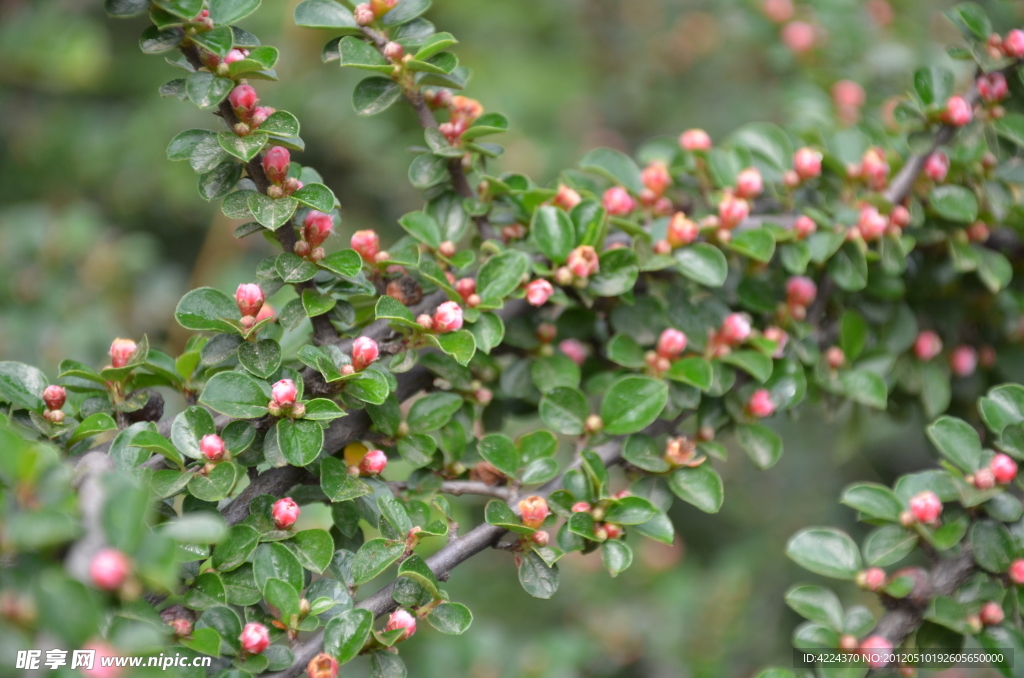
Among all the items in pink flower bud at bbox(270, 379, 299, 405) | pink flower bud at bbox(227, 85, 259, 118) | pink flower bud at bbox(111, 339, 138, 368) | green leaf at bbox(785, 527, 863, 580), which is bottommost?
green leaf at bbox(785, 527, 863, 580)

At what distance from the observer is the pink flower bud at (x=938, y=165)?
3.48ft

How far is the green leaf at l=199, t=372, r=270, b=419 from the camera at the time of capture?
73cm

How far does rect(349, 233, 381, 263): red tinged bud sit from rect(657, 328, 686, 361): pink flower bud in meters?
0.37

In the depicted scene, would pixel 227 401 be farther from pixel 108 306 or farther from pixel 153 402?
pixel 108 306

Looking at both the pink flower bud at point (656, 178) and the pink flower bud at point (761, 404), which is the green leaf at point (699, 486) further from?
the pink flower bud at point (656, 178)

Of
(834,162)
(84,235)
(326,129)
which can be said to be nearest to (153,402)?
(834,162)

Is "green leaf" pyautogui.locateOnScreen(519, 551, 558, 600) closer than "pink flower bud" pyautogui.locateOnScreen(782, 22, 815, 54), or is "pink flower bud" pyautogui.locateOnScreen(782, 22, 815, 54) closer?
"green leaf" pyautogui.locateOnScreen(519, 551, 558, 600)

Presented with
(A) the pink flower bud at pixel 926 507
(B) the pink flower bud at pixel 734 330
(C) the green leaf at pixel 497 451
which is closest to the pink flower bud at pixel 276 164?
(C) the green leaf at pixel 497 451

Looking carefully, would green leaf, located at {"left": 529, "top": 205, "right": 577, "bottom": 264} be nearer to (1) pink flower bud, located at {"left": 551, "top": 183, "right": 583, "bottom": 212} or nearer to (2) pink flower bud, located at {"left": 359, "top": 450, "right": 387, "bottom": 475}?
(1) pink flower bud, located at {"left": 551, "top": 183, "right": 583, "bottom": 212}

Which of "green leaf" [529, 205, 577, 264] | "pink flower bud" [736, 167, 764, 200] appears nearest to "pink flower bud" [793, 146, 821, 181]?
"pink flower bud" [736, 167, 764, 200]

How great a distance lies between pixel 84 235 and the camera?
1.93 m

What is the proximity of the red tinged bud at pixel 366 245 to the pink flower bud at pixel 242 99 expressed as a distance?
173 mm

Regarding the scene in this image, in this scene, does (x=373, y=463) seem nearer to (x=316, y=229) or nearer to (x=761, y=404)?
(x=316, y=229)

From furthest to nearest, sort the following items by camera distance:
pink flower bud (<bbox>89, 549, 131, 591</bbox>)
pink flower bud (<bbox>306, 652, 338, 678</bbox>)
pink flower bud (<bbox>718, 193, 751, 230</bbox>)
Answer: pink flower bud (<bbox>718, 193, 751, 230</bbox>) → pink flower bud (<bbox>306, 652, 338, 678</bbox>) → pink flower bud (<bbox>89, 549, 131, 591</bbox>)
